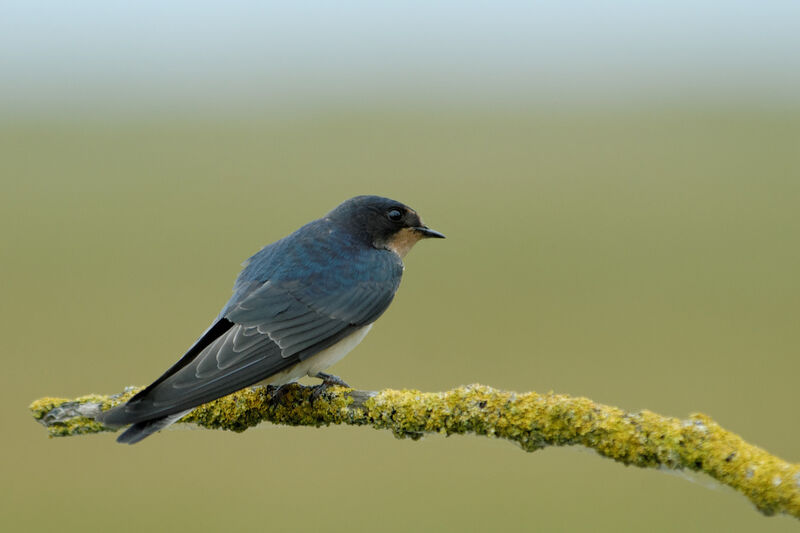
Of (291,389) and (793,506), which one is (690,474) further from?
(291,389)

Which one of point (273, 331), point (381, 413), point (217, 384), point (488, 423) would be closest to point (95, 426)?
point (217, 384)

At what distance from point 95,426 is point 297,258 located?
138 centimetres

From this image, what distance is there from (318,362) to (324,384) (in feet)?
0.77

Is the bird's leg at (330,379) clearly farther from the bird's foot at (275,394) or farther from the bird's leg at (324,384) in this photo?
the bird's foot at (275,394)

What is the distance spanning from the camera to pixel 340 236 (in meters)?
4.81

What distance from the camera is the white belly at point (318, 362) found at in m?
4.02

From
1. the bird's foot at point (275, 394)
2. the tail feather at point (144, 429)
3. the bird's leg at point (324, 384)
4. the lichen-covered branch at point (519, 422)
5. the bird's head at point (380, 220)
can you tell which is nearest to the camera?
the lichen-covered branch at point (519, 422)

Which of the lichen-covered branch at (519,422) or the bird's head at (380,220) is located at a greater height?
the bird's head at (380,220)

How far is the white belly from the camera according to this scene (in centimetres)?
402

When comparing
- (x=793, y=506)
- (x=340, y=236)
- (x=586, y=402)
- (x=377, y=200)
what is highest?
(x=377, y=200)

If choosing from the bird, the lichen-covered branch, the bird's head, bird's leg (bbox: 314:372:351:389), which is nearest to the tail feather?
the bird

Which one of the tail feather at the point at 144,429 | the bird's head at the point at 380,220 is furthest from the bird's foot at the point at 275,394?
the bird's head at the point at 380,220

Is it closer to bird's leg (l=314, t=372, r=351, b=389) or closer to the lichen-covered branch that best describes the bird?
bird's leg (l=314, t=372, r=351, b=389)

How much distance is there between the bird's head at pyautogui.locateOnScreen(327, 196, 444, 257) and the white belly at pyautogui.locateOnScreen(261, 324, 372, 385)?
70 centimetres
